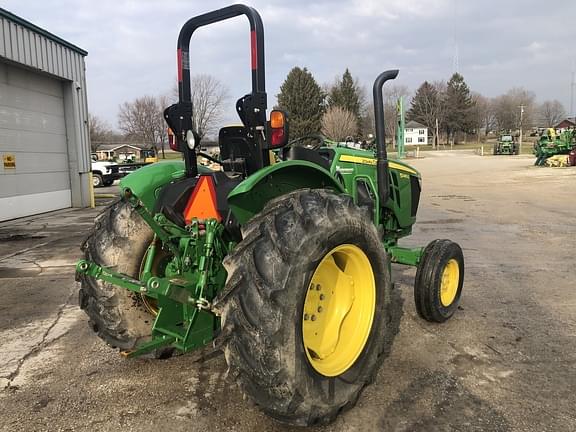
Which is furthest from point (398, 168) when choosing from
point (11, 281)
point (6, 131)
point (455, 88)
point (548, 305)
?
point (455, 88)

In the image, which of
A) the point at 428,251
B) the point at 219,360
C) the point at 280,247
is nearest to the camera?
the point at 280,247

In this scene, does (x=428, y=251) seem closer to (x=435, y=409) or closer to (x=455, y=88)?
(x=435, y=409)

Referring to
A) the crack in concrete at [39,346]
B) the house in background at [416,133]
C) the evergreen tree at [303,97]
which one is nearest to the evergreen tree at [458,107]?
the house in background at [416,133]

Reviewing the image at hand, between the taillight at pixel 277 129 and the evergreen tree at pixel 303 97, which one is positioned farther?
the evergreen tree at pixel 303 97

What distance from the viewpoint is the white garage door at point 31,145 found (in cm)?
1178

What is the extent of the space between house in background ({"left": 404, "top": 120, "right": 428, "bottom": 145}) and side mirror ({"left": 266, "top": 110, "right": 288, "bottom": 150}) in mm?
86366

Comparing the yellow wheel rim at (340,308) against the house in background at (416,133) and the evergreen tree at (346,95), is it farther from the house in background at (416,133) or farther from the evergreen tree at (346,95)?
the house in background at (416,133)

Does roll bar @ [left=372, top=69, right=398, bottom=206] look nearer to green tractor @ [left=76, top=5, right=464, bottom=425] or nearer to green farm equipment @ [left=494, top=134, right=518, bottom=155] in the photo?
green tractor @ [left=76, top=5, right=464, bottom=425]

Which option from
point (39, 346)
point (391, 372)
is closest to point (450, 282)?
point (391, 372)

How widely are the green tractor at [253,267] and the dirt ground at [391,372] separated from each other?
0.27 meters

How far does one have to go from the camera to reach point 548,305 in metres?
4.82

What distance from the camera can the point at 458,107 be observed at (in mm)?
79500

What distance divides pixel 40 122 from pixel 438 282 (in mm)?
12391

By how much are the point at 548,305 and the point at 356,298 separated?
2.80 m
